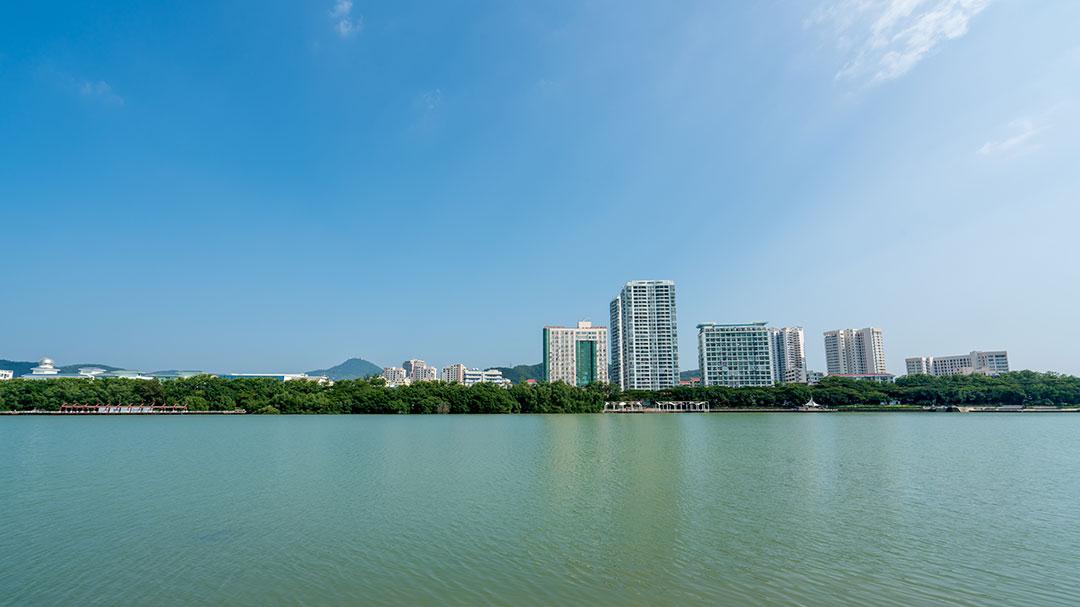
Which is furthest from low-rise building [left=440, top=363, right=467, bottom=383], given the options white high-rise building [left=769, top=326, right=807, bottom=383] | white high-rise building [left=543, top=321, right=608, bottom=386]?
white high-rise building [left=769, top=326, right=807, bottom=383]

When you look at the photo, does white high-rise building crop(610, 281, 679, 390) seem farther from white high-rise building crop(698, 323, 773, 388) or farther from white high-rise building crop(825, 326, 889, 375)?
white high-rise building crop(825, 326, 889, 375)

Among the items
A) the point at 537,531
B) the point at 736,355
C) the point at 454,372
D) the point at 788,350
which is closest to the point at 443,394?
the point at 537,531

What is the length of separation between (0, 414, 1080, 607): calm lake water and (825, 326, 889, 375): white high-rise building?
17160 cm

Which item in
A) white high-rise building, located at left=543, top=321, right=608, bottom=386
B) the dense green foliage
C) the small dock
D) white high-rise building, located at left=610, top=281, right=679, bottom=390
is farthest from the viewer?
white high-rise building, located at left=543, top=321, right=608, bottom=386

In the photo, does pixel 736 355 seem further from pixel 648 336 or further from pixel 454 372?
pixel 454 372

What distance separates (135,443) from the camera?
31359 mm

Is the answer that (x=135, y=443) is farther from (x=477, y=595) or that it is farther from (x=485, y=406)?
(x=485, y=406)

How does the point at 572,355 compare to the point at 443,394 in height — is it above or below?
above

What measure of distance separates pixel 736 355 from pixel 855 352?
67.9 m

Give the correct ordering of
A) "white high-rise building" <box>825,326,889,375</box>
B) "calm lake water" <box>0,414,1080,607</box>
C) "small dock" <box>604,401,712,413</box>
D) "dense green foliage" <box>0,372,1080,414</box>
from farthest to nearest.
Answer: "white high-rise building" <box>825,326,889,375</box> < "small dock" <box>604,401,712,413</box> < "dense green foliage" <box>0,372,1080,414</box> < "calm lake water" <box>0,414,1080,607</box>

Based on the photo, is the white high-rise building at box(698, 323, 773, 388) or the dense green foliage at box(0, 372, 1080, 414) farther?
the white high-rise building at box(698, 323, 773, 388)

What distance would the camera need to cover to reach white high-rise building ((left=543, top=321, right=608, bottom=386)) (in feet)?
470

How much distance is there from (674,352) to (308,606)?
132 meters

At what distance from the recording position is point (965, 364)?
16875 cm
